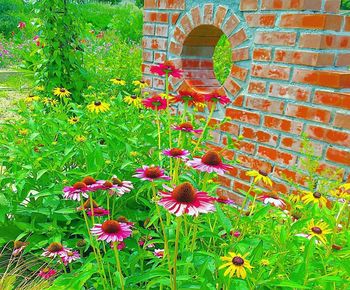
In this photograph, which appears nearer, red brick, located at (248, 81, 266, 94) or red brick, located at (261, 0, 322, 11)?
red brick, located at (261, 0, 322, 11)

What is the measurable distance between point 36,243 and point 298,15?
1717 millimetres

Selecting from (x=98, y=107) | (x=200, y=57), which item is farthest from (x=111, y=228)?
(x=200, y=57)

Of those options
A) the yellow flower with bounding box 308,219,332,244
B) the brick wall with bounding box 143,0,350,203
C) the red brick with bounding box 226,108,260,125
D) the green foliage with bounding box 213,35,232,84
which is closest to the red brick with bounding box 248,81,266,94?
the brick wall with bounding box 143,0,350,203

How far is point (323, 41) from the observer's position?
2.13 meters

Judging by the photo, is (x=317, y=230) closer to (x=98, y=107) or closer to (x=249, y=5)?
(x=98, y=107)

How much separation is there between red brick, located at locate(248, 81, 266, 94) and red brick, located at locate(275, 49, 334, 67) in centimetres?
19

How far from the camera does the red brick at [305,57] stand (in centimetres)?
216

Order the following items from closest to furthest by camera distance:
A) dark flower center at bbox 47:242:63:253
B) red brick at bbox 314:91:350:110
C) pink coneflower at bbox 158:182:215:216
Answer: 1. pink coneflower at bbox 158:182:215:216
2. dark flower center at bbox 47:242:63:253
3. red brick at bbox 314:91:350:110

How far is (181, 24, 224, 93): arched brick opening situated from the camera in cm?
288

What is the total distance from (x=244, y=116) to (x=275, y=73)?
34 centimetres

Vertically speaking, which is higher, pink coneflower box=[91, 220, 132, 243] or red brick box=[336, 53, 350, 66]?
red brick box=[336, 53, 350, 66]

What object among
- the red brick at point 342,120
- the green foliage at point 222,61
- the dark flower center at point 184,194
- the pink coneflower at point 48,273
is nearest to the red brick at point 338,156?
the red brick at point 342,120

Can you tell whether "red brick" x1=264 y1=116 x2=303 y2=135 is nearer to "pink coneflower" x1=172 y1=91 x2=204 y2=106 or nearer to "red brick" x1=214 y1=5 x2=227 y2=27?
"red brick" x1=214 y1=5 x2=227 y2=27

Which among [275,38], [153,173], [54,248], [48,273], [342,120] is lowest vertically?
[48,273]
